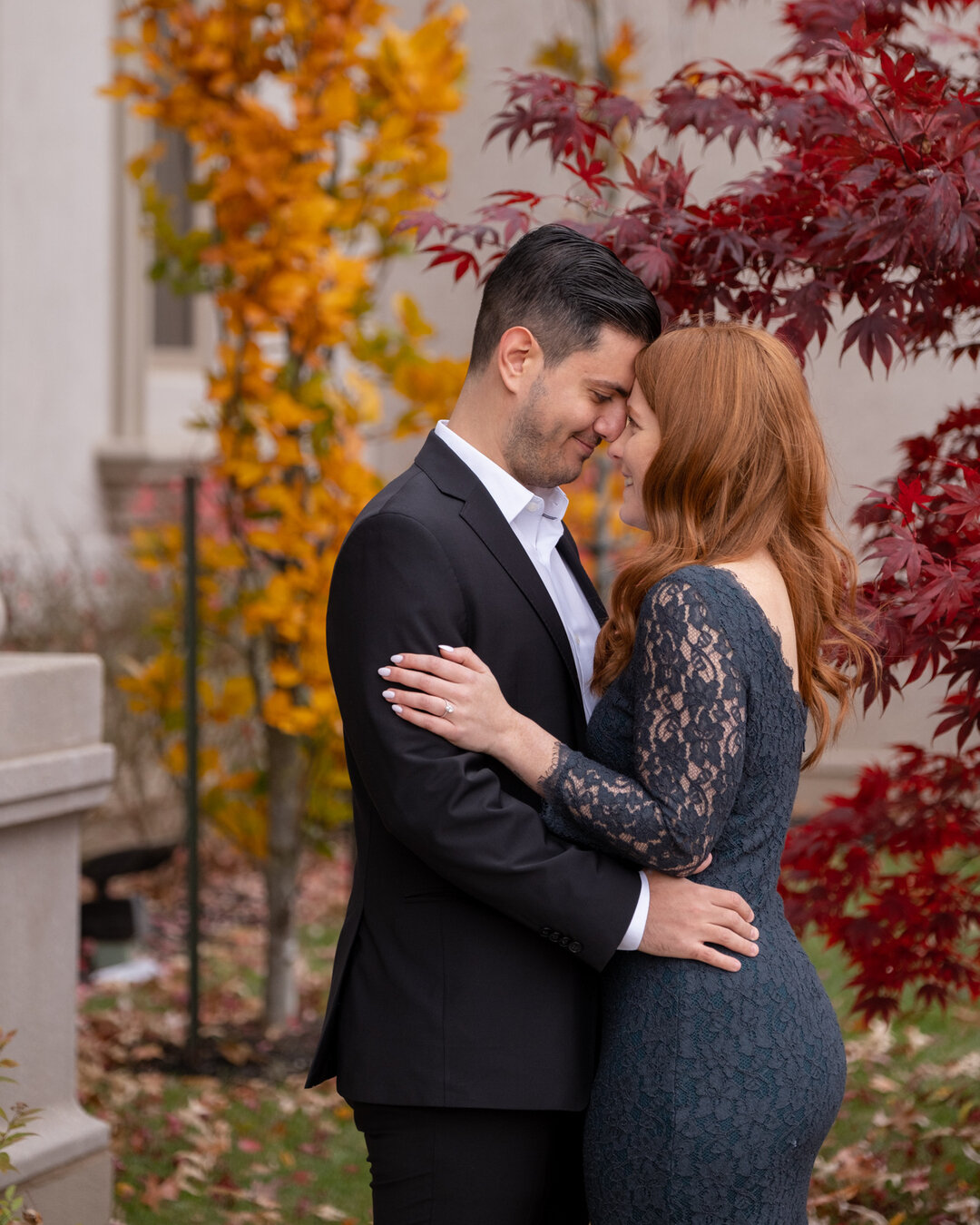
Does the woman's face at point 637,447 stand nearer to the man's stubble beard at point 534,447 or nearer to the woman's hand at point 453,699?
the man's stubble beard at point 534,447

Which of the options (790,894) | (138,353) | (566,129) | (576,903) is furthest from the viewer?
(138,353)

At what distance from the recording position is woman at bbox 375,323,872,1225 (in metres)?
2.03

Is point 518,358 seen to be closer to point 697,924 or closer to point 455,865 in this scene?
point 455,865

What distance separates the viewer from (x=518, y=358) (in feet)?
7.72

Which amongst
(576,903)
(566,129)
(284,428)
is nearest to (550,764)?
(576,903)

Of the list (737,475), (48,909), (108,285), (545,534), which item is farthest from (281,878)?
(108,285)

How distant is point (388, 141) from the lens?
4.68 meters

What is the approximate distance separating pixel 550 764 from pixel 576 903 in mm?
213

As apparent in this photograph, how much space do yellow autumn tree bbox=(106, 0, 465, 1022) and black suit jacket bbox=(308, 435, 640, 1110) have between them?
7.78 feet

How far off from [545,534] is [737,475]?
0.46m

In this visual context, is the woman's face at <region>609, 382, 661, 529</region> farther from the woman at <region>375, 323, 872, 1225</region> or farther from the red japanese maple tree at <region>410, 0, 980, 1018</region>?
the red japanese maple tree at <region>410, 0, 980, 1018</region>

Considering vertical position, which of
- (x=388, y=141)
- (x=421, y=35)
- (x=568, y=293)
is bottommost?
(x=568, y=293)

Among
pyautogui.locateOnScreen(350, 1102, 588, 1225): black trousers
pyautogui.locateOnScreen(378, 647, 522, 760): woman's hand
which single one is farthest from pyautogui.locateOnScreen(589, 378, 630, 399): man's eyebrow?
pyautogui.locateOnScreen(350, 1102, 588, 1225): black trousers

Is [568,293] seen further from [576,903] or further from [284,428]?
[284,428]
